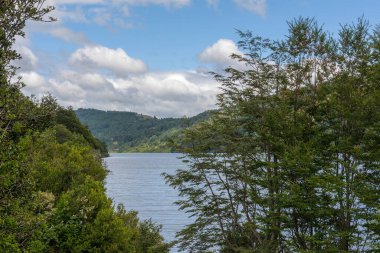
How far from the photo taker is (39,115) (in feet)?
45.6

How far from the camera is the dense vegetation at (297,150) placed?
2542 centimetres

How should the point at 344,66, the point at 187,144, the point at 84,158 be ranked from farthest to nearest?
1. the point at 84,158
2. the point at 187,144
3. the point at 344,66

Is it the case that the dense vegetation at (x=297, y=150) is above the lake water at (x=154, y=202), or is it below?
above

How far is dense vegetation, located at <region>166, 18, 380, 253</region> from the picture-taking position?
2542cm

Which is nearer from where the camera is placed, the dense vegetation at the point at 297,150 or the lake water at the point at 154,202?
the dense vegetation at the point at 297,150

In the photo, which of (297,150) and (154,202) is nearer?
(297,150)

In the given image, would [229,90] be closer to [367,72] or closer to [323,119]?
[323,119]

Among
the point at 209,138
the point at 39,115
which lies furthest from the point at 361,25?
the point at 39,115

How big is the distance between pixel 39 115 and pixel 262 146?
20.9m

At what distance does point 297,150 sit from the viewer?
25.9 meters

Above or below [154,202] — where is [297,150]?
above

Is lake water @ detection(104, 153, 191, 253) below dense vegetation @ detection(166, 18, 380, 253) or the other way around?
below

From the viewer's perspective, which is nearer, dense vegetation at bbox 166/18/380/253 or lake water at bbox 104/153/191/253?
dense vegetation at bbox 166/18/380/253

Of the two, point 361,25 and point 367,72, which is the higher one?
point 361,25
